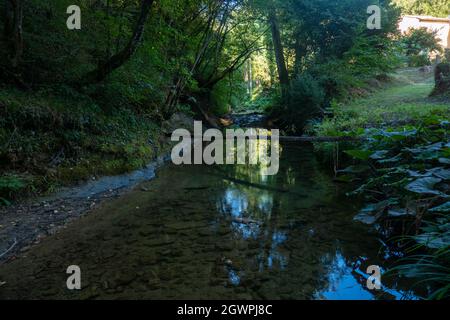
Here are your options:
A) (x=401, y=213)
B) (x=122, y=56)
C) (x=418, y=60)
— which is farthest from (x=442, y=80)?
(x=418, y=60)

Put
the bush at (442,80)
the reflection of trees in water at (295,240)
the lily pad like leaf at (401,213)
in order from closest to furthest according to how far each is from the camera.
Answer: the reflection of trees in water at (295,240) → the lily pad like leaf at (401,213) → the bush at (442,80)

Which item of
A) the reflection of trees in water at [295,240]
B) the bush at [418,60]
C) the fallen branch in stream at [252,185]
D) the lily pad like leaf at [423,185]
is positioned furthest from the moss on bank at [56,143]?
the bush at [418,60]

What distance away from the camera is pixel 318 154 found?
9.57m

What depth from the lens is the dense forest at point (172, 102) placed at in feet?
13.2

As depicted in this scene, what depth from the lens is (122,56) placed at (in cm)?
714

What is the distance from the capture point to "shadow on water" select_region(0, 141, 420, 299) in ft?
9.95

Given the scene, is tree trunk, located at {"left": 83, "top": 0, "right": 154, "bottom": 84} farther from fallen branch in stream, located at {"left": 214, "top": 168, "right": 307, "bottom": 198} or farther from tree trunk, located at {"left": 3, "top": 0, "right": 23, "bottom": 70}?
fallen branch in stream, located at {"left": 214, "top": 168, "right": 307, "bottom": 198}

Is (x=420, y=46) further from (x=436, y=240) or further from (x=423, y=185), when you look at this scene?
(x=436, y=240)

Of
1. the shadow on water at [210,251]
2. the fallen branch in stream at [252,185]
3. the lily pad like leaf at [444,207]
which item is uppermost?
the lily pad like leaf at [444,207]

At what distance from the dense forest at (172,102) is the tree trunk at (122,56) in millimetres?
27

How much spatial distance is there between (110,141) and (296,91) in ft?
30.0

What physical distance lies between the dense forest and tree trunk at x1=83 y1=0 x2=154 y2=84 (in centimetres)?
3

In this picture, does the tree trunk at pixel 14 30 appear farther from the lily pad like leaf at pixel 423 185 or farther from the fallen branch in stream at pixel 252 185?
the lily pad like leaf at pixel 423 185
